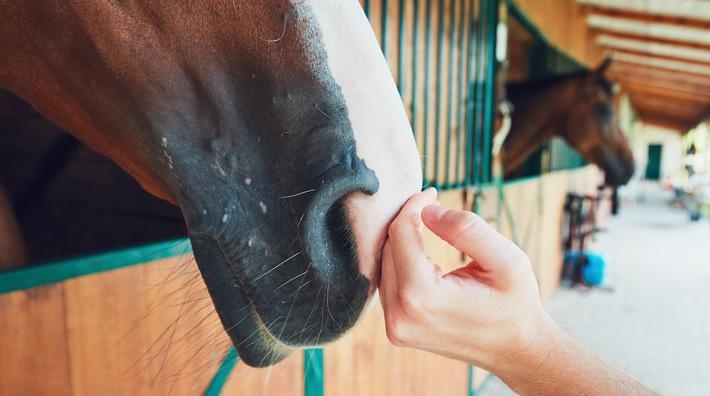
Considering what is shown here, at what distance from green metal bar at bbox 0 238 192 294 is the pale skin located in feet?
1.75

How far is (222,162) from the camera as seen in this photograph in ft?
1.76

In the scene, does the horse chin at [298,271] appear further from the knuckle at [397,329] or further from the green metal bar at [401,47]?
the green metal bar at [401,47]

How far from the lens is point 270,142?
53cm

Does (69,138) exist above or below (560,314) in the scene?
above

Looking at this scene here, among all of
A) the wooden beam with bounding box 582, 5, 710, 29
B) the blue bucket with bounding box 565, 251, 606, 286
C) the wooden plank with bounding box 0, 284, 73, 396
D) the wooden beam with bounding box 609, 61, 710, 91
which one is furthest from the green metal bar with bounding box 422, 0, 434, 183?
the wooden beam with bounding box 609, 61, 710, 91

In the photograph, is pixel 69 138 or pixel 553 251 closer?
pixel 69 138

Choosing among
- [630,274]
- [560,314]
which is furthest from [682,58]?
[560,314]

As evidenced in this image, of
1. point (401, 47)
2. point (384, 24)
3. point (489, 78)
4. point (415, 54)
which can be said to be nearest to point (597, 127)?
point (489, 78)

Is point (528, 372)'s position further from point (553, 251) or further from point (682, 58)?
point (682, 58)

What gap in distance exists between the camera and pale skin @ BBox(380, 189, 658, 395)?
48 centimetres

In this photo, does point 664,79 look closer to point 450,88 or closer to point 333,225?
point 450,88

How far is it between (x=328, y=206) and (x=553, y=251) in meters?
4.18

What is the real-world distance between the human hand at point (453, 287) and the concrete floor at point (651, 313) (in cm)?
78

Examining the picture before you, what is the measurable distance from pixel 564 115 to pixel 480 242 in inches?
153
